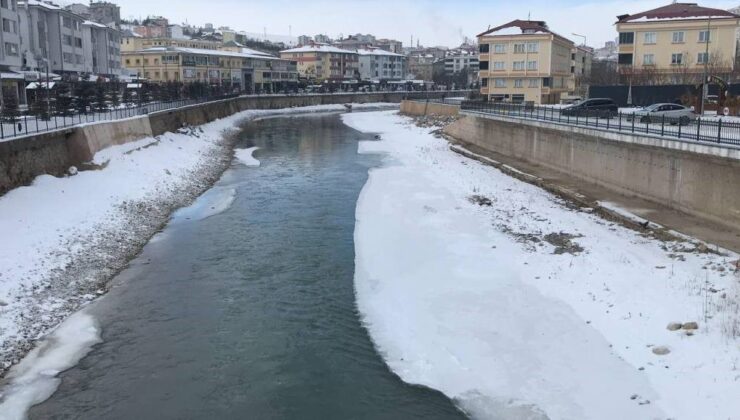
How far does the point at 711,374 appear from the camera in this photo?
11930mm

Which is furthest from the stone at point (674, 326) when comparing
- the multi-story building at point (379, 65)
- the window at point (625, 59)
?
the multi-story building at point (379, 65)

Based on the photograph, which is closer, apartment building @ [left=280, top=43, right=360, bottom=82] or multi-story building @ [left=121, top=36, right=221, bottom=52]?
multi-story building @ [left=121, top=36, right=221, bottom=52]

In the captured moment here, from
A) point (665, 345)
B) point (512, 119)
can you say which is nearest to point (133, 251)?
point (665, 345)

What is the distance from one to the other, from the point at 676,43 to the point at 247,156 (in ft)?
145

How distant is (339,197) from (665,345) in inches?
766

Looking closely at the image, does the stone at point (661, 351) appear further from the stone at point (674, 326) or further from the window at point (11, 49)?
the window at point (11, 49)

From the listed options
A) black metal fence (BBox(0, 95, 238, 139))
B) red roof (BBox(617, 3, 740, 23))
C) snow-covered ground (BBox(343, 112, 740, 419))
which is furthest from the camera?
red roof (BBox(617, 3, 740, 23))

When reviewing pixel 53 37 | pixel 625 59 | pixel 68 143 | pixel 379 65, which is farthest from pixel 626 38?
pixel 379 65

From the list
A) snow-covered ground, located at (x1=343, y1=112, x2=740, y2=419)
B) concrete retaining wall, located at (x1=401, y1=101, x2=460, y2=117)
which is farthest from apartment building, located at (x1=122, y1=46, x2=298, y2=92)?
snow-covered ground, located at (x1=343, y1=112, x2=740, y2=419)

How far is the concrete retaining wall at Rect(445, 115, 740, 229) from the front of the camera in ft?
71.9

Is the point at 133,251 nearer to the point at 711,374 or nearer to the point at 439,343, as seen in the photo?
the point at 439,343

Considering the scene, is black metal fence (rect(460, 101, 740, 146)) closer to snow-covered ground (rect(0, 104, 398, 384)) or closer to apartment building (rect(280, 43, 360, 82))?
snow-covered ground (rect(0, 104, 398, 384))

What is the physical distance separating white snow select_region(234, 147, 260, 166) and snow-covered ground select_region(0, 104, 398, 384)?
5008 mm

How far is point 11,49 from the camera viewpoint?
59.2 m
